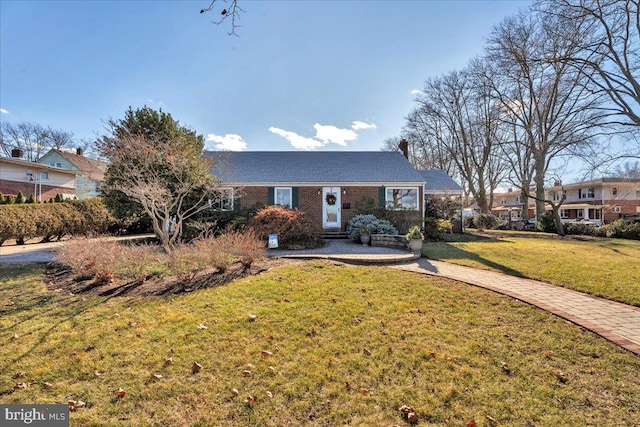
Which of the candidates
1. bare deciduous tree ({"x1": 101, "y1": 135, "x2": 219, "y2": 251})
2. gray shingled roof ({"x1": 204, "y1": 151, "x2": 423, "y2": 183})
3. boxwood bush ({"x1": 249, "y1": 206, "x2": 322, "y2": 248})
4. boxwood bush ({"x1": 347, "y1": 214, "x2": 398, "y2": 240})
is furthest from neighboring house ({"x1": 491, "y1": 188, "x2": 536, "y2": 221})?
bare deciduous tree ({"x1": 101, "y1": 135, "x2": 219, "y2": 251})

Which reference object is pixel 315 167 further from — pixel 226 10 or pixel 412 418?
pixel 412 418

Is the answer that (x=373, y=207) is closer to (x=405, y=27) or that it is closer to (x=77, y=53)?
(x=405, y=27)

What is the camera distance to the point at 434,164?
34938 mm

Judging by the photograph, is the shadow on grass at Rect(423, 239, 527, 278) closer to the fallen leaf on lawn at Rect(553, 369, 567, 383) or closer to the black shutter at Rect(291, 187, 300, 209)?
the fallen leaf on lawn at Rect(553, 369, 567, 383)

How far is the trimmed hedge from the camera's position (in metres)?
11.8

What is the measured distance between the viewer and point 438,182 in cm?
2014

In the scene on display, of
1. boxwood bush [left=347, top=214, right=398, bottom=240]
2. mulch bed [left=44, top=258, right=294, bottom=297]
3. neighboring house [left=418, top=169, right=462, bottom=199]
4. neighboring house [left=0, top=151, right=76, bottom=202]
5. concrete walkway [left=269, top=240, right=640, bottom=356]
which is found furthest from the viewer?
neighboring house [left=0, top=151, right=76, bottom=202]

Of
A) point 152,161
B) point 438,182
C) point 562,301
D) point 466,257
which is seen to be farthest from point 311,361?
point 438,182

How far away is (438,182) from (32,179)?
35.6 meters

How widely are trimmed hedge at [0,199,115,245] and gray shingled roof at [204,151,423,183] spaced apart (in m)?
7.01

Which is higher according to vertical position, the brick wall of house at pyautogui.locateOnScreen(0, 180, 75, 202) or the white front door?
the brick wall of house at pyautogui.locateOnScreen(0, 180, 75, 202)

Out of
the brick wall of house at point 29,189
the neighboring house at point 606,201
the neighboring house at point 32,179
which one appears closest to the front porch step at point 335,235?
the neighboring house at point 32,179

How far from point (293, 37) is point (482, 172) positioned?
28.4 metres

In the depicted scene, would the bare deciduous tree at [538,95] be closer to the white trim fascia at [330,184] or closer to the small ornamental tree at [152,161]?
the white trim fascia at [330,184]
